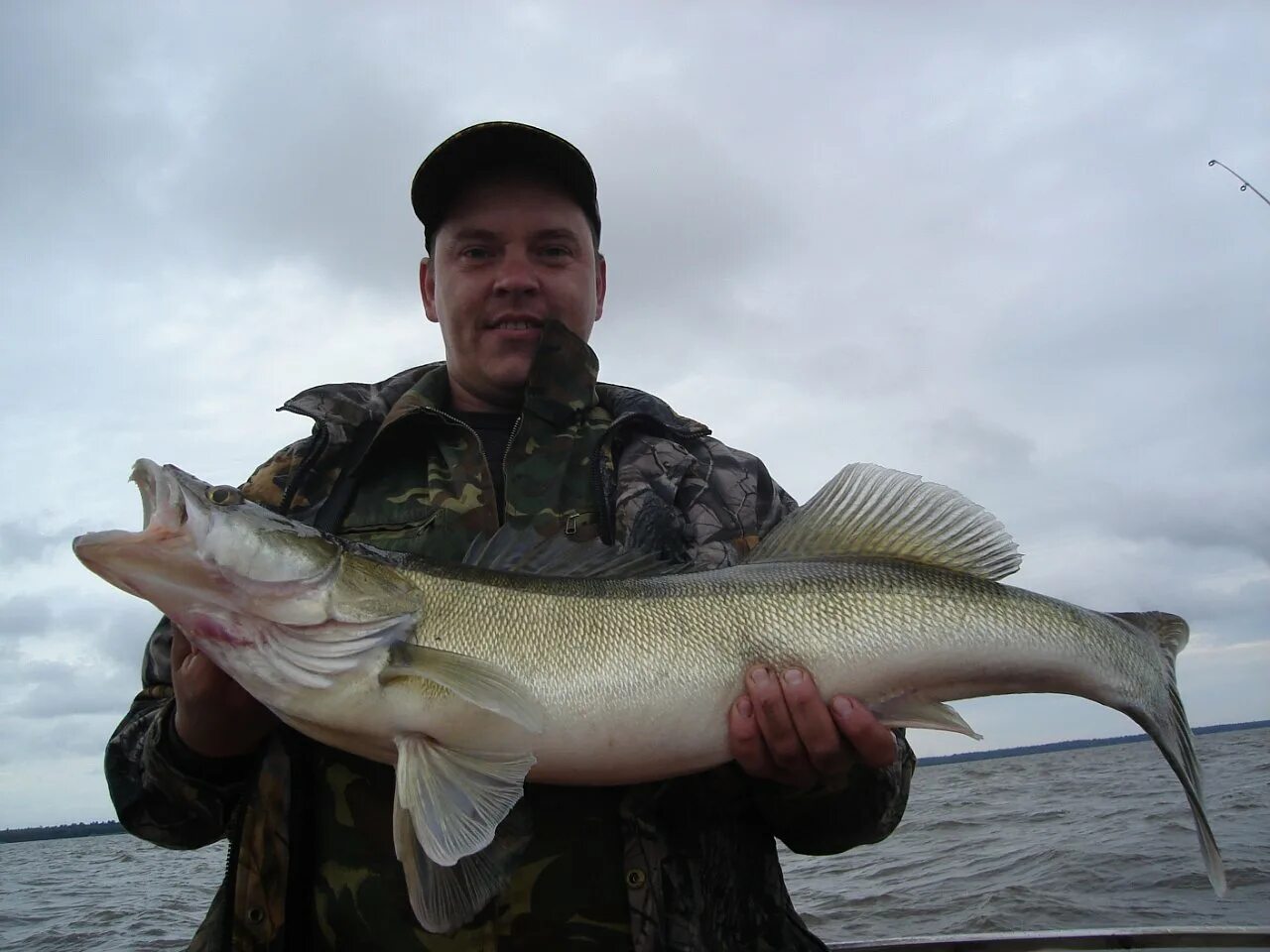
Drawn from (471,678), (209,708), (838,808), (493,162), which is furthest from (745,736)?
(493,162)

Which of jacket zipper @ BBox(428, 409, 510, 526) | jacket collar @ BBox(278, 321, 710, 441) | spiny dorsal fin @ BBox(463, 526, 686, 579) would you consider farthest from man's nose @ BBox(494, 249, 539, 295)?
spiny dorsal fin @ BBox(463, 526, 686, 579)

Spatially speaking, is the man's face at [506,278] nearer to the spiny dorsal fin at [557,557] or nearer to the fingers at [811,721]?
the spiny dorsal fin at [557,557]

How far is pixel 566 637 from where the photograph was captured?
2.38 meters

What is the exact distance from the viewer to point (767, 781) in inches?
103

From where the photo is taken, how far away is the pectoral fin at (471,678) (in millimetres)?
2244

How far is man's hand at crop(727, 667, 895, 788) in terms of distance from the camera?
2330mm

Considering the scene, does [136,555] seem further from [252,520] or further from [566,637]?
[566,637]

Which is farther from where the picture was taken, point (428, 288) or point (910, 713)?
point (428, 288)

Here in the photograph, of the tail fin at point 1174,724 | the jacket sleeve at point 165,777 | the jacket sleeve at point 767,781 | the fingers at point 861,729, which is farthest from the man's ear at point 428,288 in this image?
the tail fin at point 1174,724

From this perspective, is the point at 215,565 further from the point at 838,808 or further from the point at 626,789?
the point at 838,808

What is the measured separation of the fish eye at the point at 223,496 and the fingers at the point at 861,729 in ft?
5.86

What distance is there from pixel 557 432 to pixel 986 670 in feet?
5.42

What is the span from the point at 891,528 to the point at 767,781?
3.00 ft

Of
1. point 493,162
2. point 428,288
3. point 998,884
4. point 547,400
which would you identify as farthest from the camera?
point 998,884
